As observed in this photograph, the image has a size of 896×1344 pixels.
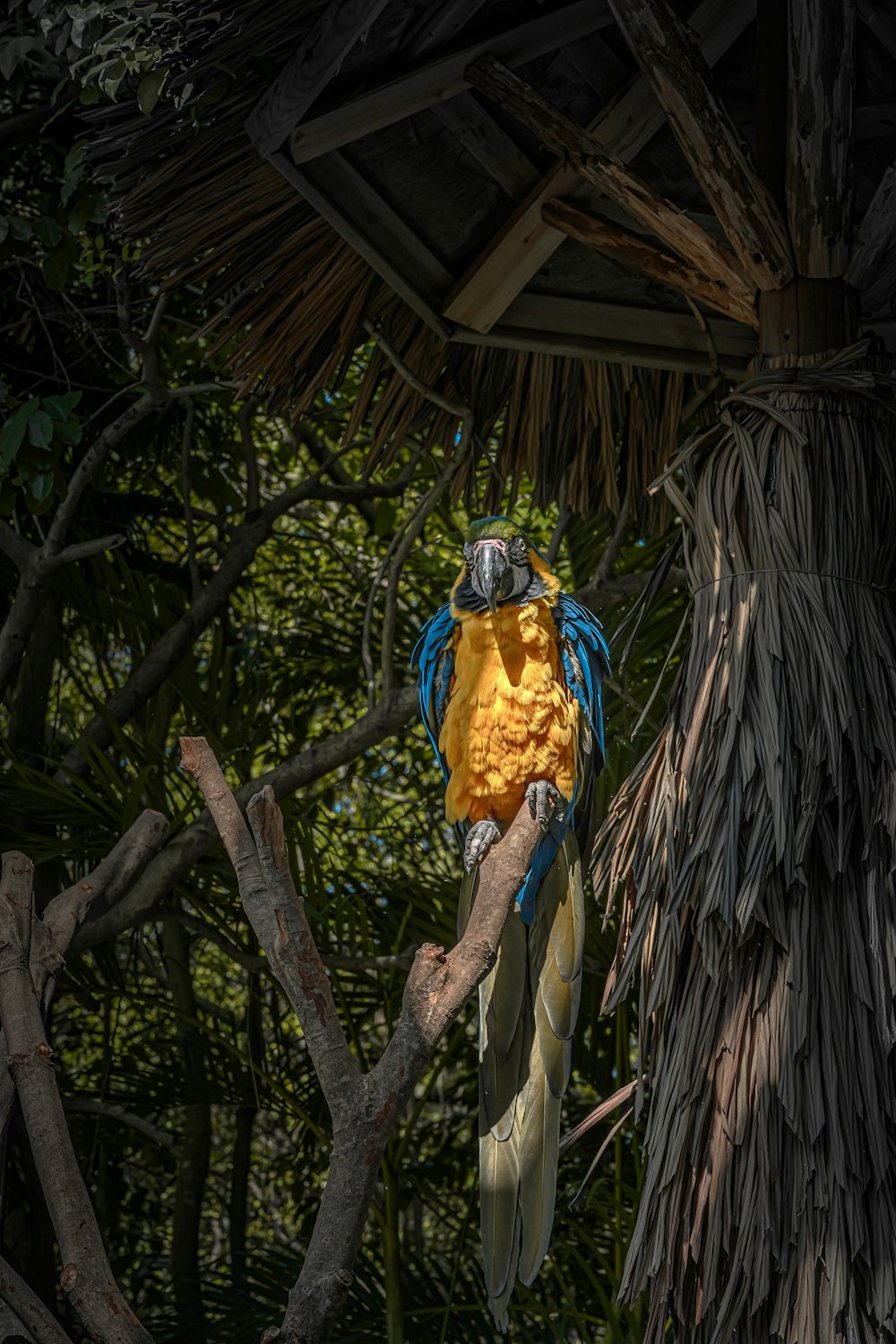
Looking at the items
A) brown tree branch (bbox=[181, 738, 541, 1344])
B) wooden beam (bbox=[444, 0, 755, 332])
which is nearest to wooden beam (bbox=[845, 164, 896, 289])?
wooden beam (bbox=[444, 0, 755, 332])

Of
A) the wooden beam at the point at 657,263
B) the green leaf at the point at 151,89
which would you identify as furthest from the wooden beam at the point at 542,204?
the green leaf at the point at 151,89

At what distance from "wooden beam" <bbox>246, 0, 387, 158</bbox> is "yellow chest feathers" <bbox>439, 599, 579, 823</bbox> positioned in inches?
36.4

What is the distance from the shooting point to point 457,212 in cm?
273

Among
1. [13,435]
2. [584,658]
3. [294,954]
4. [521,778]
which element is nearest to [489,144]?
[584,658]

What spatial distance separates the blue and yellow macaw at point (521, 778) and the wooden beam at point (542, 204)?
1.50 ft

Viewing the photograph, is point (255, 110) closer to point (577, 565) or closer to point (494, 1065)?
point (494, 1065)

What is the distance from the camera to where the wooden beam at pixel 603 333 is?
2816mm

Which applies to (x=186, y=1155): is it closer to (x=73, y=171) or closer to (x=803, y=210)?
(x=73, y=171)

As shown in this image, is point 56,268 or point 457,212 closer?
point 457,212

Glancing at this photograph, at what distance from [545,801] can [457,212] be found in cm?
119

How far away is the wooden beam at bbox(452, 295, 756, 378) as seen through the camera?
9.24 ft

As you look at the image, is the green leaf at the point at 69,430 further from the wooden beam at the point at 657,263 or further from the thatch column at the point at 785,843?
the thatch column at the point at 785,843

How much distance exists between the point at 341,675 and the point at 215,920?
1.46 meters

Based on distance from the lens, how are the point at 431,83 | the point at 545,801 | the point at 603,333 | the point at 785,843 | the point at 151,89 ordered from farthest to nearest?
the point at 603,333 < the point at 545,801 < the point at 431,83 < the point at 151,89 < the point at 785,843
